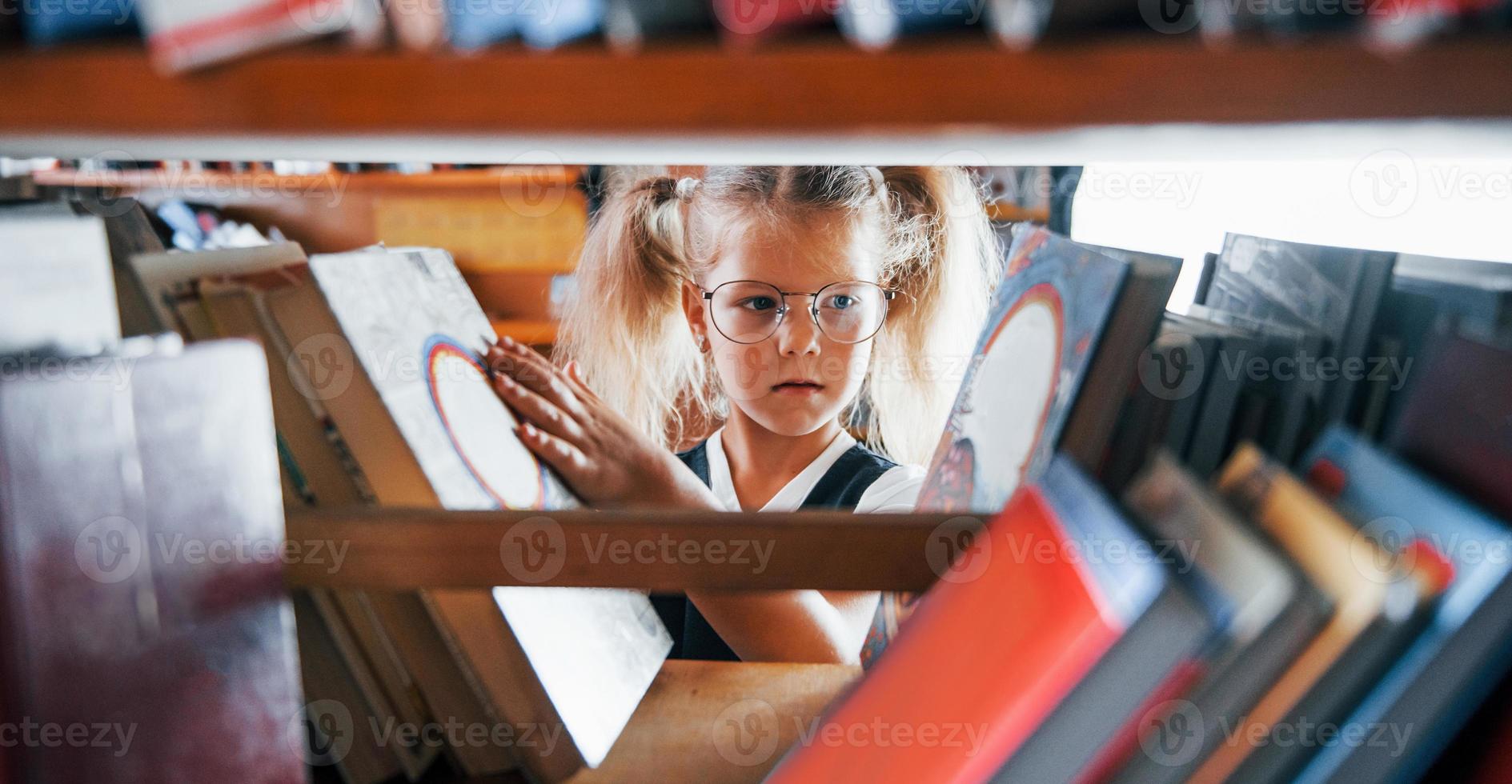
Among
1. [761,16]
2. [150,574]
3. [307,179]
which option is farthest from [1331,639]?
[307,179]

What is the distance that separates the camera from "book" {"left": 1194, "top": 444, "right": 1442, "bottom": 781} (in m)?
0.43

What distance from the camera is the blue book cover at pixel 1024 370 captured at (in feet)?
2.48

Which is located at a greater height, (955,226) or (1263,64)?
(1263,64)

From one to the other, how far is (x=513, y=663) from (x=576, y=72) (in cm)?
55

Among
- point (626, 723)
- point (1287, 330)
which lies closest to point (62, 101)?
point (626, 723)

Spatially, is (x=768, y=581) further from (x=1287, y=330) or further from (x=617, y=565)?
(x=1287, y=330)

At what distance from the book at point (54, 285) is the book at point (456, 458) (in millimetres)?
204

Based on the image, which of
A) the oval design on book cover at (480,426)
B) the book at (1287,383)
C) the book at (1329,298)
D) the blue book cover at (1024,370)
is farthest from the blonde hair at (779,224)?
the book at (1287,383)

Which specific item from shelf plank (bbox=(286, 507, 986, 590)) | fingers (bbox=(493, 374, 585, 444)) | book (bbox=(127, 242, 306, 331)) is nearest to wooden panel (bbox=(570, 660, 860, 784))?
shelf plank (bbox=(286, 507, 986, 590))

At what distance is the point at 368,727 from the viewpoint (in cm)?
80

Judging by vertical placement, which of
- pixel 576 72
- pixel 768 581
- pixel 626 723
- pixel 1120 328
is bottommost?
pixel 626 723

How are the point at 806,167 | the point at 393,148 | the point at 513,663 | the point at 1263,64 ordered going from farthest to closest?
the point at 806,167 < the point at 513,663 < the point at 393,148 < the point at 1263,64

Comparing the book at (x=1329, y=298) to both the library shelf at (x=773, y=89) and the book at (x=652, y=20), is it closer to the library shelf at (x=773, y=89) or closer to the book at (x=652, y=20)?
the library shelf at (x=773, y=89)

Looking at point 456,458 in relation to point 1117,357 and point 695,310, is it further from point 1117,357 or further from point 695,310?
point 1117,357
